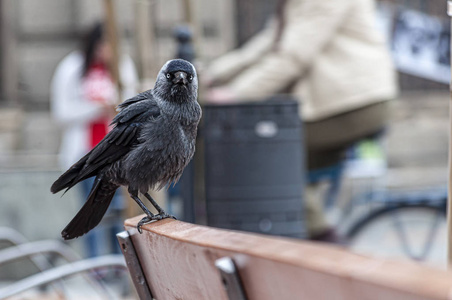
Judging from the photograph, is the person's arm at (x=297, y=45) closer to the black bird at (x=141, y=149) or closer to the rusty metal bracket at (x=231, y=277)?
the black bird at (x=141, y=149)

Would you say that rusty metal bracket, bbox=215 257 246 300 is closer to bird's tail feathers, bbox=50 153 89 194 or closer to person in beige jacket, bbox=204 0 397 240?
bird's tail feathers, bbox=50 153 89 194

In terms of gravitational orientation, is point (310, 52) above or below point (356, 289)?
above

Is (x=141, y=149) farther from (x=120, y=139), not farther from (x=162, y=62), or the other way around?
(x=162, y=62)

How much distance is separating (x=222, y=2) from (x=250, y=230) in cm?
538

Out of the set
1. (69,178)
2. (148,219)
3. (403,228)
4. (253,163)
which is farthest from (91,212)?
(403,228)

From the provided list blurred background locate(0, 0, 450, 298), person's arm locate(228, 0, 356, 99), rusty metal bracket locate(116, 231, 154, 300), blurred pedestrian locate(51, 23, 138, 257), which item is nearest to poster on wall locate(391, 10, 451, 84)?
blurred background locate(0, 0, 450, 298)

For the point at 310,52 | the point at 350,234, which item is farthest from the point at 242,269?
the point at 350,234

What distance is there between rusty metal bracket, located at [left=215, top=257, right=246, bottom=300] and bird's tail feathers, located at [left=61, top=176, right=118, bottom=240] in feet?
2.32

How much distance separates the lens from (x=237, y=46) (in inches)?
Answer: 349

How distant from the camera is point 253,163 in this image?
11.6ft

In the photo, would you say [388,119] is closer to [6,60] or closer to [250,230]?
[250,230]

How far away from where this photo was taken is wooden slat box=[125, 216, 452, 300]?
0.76 metres

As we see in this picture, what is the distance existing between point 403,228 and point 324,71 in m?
1.19

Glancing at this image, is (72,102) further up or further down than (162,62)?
further down
